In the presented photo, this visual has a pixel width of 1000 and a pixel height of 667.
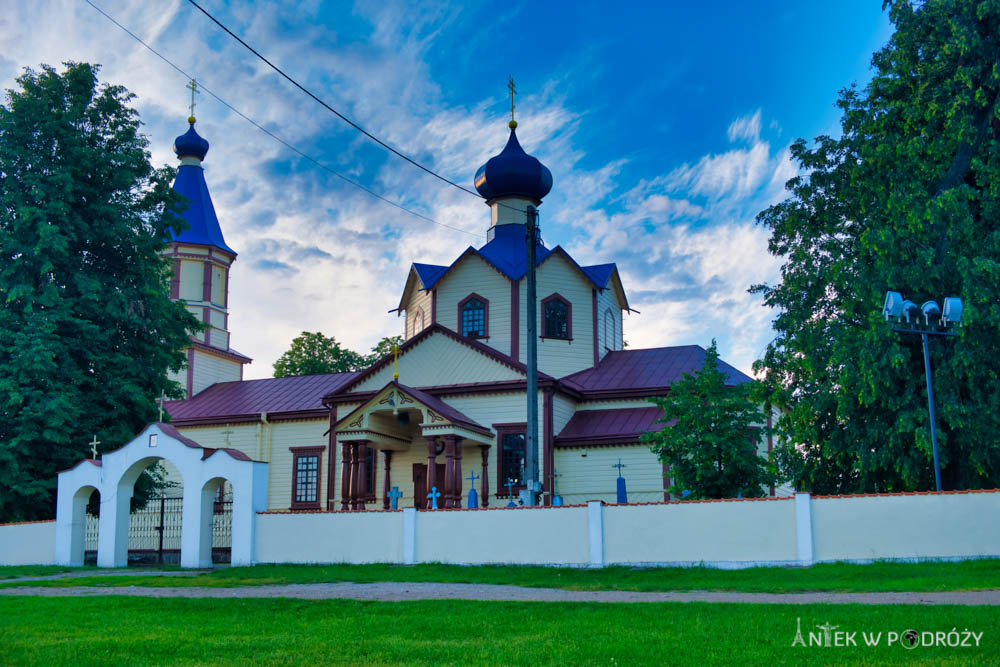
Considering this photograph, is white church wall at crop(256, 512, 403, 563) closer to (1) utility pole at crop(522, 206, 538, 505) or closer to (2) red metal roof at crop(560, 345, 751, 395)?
(1) utility pole at crop(522, 206, 538, 505)

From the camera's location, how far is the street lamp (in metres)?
16.3

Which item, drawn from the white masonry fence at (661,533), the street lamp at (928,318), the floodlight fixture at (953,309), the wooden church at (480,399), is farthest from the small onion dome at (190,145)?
the floodlight fixture at (953,309)

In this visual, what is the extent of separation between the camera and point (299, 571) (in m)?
16.8

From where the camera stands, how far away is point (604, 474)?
25.2 metres

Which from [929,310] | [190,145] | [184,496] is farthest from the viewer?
[190,145]

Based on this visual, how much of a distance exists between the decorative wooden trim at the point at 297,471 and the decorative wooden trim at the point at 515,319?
7175 mm

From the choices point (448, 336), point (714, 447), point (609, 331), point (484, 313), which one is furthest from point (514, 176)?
point (714, 447)

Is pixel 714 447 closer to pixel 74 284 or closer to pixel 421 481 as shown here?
pixel 421 481

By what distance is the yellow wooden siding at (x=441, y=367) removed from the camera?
26.0 meters

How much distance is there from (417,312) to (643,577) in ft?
55.0

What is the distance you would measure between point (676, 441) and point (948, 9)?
10.0 meters

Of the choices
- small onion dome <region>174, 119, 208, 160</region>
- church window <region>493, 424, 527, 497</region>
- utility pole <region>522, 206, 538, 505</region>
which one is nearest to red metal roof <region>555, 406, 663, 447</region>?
church window <region>493, 424, 527, 497</region>

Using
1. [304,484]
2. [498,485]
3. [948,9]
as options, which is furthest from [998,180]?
[304,484]

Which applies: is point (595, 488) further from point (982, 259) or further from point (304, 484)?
point (982, 259)
